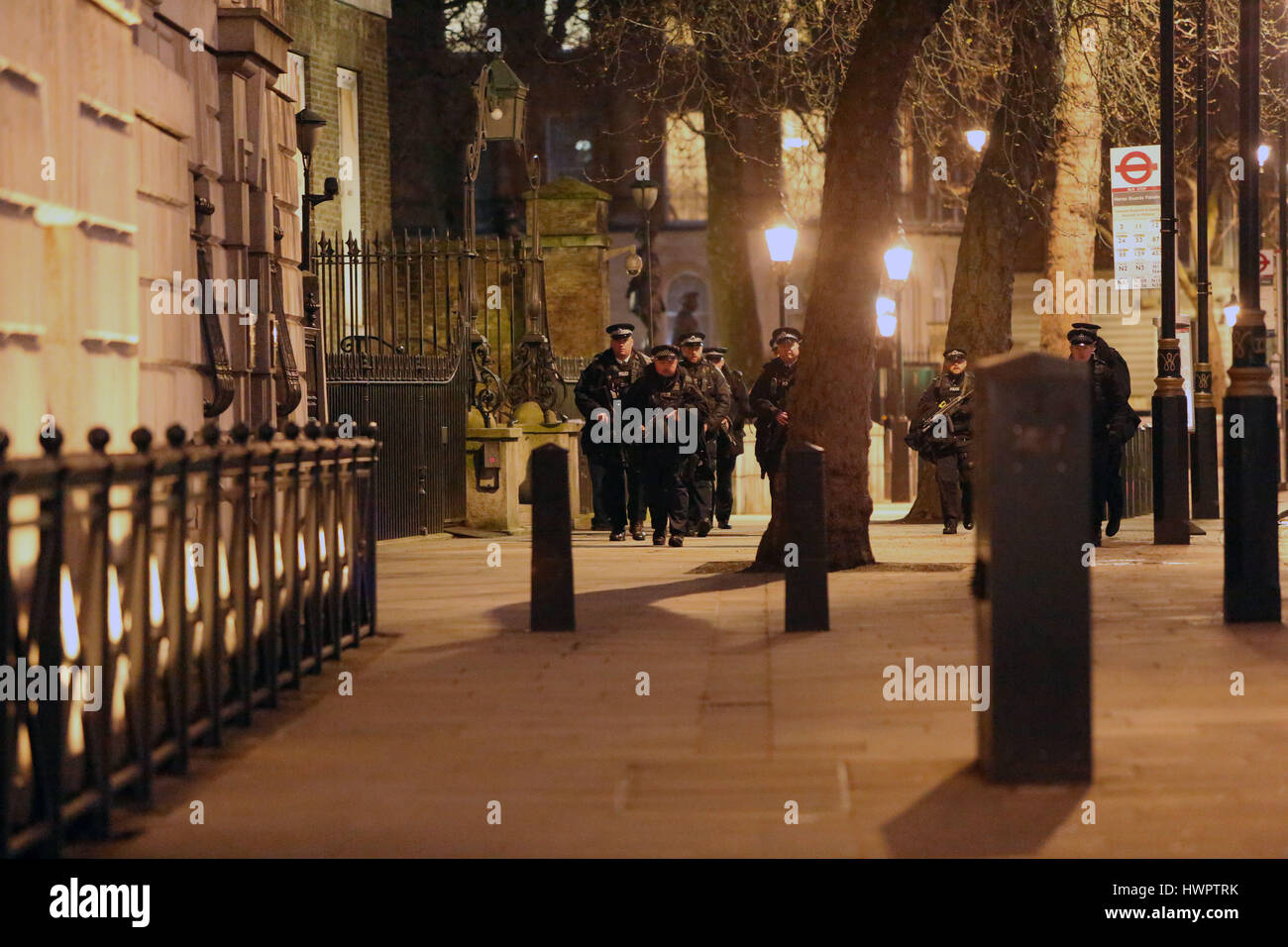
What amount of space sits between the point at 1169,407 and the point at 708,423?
13.5ft

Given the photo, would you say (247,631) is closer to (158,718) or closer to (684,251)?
(158,718)

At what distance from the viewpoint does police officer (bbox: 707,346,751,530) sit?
21469 millimetres

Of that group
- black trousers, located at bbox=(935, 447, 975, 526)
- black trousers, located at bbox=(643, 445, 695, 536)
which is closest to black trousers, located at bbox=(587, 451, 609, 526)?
black trousers, located at bbox=(643, 445, 695, 536)

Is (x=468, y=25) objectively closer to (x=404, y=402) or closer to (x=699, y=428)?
(x=404, y=402)

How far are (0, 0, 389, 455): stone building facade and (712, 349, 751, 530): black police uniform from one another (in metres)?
6.15

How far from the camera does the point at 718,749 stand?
7.74 metres

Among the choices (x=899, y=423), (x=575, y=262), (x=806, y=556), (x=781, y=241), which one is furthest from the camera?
(x=899, y=423)

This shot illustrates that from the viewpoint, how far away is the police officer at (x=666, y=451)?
1917cm

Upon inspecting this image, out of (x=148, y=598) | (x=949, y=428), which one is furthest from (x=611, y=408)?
(x=148, y=598)

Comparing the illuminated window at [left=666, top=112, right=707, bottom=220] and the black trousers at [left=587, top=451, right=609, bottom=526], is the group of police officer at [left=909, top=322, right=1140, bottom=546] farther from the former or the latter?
the illuminated window at [left=666, top=112, right=707, bottom=220]

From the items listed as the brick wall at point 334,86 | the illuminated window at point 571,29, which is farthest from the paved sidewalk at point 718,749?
the illuminated window at point 571,29

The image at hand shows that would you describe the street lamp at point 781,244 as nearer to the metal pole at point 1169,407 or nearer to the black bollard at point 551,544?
the metal pole at point 1169,407

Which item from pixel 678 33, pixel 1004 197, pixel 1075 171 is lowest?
pixel 1004 197
